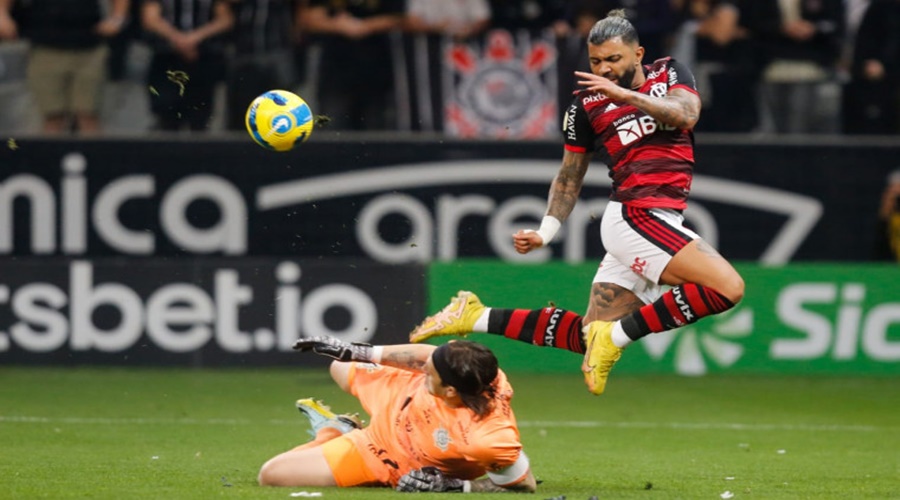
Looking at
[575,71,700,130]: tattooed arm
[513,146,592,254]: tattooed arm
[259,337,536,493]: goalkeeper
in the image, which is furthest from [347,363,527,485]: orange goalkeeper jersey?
[575,71,700,130]: tattooed arm

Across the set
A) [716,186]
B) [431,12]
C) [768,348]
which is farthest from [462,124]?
[768,348]

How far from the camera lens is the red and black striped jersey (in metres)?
8.22

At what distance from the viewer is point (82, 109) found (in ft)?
47.0

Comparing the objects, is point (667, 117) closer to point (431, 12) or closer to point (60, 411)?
point (60, 411)

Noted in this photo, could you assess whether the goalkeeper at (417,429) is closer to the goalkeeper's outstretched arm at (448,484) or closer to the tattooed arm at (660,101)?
the goalkeeper's outstretched arm at (448,484)

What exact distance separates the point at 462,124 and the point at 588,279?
188cm

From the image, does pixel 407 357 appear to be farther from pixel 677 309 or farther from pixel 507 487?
pixel 677 309

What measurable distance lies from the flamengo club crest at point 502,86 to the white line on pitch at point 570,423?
12.6 ft

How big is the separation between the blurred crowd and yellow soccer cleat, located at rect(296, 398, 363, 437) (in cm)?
614

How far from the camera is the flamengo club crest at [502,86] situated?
14.2m

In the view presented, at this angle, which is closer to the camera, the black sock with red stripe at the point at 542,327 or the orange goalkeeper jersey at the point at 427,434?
the orange goalkeeper jersey at the point at 427,434

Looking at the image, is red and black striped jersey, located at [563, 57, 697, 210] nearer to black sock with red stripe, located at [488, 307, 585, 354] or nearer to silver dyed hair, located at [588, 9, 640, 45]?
silver dyed hair, located at [588, 9, 640, 45]

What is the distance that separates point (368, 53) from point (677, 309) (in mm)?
6966

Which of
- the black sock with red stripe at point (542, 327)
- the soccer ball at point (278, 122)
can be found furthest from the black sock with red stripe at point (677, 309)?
the soccer ball at point (278, 122)
